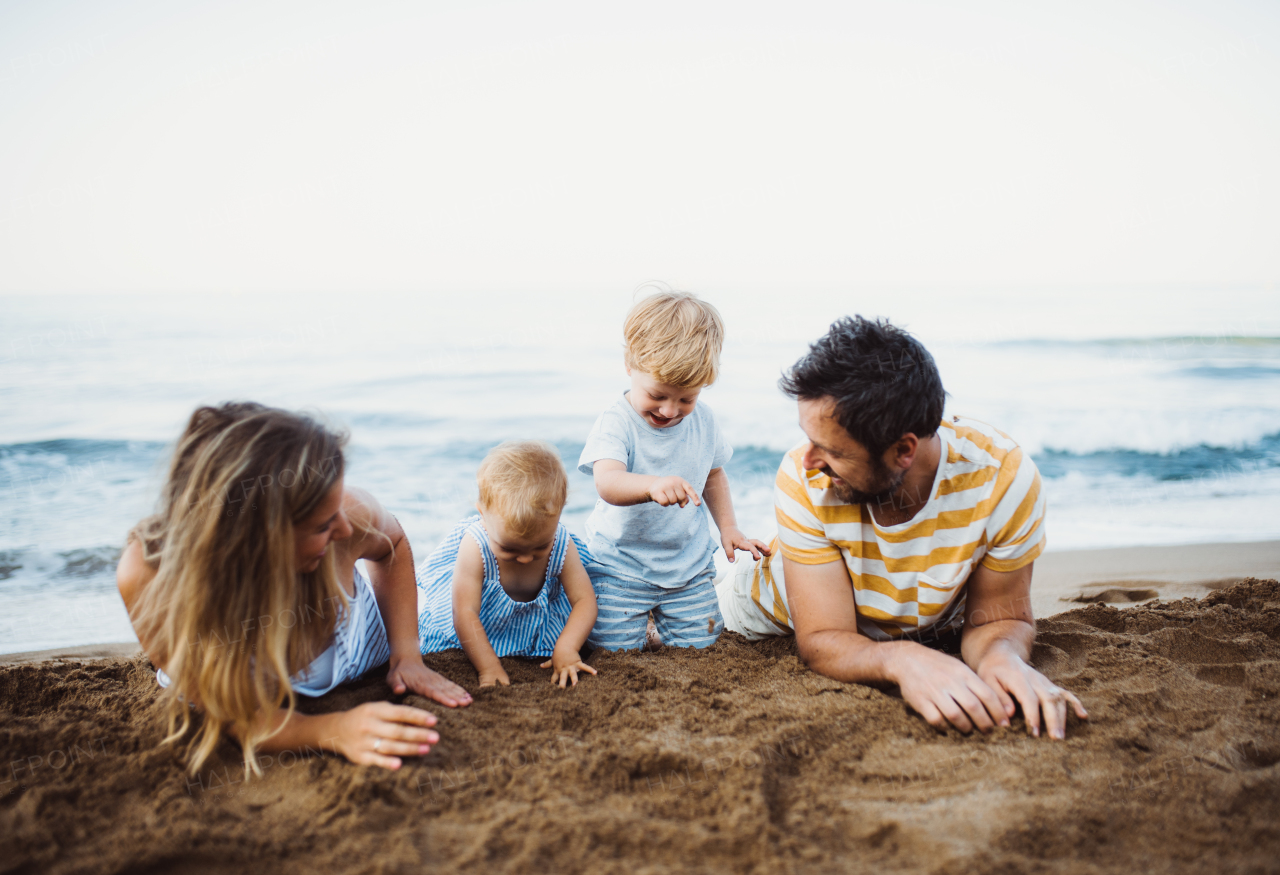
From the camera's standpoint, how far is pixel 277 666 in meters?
2.07

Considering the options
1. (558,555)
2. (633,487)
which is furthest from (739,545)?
(558,555)

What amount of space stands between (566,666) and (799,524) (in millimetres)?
1063

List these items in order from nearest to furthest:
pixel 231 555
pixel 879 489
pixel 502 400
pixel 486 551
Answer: pixel 231 555
pixel 879 489
pixel 486 551
pixel 502 400

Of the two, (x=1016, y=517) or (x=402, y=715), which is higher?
(x=1016, y=517)

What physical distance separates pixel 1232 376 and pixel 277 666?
55.0 feet

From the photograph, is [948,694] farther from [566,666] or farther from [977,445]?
[566,666]

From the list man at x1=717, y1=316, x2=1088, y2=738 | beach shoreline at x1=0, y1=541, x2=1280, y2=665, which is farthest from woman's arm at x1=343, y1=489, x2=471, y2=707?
beach shoreline at x1=0, y1=541, x2=1280, y2=665

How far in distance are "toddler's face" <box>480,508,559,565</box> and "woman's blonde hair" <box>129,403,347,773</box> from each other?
0.87m

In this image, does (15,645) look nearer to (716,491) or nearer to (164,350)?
(716,491)

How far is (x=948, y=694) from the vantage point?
2355mm

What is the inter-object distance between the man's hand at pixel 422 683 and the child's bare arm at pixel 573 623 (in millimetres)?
402

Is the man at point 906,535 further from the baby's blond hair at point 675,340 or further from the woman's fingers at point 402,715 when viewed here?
Answer: the woman's fingers at point 402,715

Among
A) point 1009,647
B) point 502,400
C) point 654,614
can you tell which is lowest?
point 502,400

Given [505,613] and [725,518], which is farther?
[725,518]
